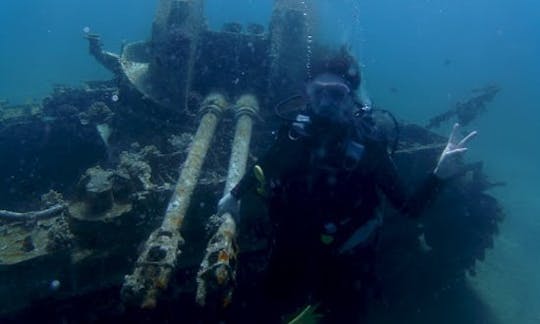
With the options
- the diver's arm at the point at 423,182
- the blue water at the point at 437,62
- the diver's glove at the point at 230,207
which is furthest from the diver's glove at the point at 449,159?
the blue water at the point at 437,62

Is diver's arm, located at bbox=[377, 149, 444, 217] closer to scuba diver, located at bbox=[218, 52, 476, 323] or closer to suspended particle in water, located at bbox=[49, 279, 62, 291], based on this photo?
scuba diver, located at bbox=[218, 52, 476, 323]

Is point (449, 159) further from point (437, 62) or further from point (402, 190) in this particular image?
point (437, 62)

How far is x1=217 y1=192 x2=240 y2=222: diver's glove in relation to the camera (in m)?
4.20

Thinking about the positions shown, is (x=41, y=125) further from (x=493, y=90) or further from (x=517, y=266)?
(x=517, y=266)

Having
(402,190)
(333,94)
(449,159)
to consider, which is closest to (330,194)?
(402,190)

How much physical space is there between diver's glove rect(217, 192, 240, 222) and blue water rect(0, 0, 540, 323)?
6.08 m

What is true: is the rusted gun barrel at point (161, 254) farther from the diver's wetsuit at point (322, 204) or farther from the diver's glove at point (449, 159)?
the diver's glove at point (449, 159)

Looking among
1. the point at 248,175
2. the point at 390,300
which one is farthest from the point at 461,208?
the point at 248,175

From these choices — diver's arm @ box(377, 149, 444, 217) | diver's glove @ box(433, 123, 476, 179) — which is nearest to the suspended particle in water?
diver's arm @ box(377, 149, 444, 217)

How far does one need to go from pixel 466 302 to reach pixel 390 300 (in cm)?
234

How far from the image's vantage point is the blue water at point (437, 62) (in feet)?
42.7

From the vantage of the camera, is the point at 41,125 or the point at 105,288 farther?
the point at 41,125

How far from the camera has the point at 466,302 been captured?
29.7ft

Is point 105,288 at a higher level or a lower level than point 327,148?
lower
